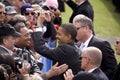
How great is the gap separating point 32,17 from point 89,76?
3421 mm

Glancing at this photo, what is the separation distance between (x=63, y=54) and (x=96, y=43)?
1.11 metres

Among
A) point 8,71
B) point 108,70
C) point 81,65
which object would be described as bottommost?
point 108,70

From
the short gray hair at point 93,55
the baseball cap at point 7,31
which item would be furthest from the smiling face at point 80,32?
the baseball cap at point 7,31

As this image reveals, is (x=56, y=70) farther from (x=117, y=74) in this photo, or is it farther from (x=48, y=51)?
(x=117, y=74)

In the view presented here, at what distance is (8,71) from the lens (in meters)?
5.89

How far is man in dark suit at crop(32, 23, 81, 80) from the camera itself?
288 inches

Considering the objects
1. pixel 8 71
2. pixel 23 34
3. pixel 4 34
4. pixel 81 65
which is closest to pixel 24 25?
pixel 23 34

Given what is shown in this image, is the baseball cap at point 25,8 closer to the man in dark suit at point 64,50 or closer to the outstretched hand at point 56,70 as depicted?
the man in dark suit at point 64,50

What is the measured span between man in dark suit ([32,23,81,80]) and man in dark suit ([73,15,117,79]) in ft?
2.47

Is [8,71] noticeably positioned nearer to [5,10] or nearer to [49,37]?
[5,10]

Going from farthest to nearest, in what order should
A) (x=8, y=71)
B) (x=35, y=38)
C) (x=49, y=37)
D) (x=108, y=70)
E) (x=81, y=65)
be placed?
(x=49, y=37), (x=108, y=70), (x=35, y=38), (x=81, y=65), (x=8, y=71)

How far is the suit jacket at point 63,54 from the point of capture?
731cm

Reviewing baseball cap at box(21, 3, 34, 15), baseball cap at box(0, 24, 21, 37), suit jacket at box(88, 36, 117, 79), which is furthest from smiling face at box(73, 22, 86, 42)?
baseball cap at box(0, 24, 21, 37)

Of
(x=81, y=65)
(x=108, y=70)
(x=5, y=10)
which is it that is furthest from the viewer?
(x=5, y=10)
